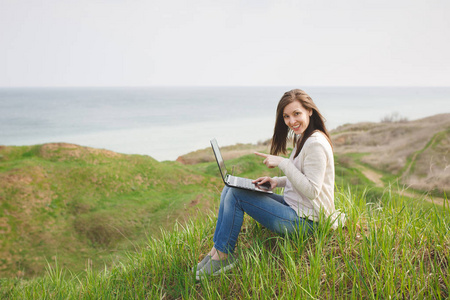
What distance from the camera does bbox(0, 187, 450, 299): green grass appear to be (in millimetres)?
2283

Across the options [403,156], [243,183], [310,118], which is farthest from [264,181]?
[403,156]

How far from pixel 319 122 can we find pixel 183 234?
186 centimetres

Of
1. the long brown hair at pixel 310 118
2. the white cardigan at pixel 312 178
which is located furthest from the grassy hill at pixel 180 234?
the long brown hair at pixel 310 118

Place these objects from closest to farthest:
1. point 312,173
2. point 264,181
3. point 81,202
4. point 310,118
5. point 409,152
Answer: point 312,173 < point 310,118 < point 264,181 < point 81,202 < point 409,152

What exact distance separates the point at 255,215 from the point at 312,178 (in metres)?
0.55

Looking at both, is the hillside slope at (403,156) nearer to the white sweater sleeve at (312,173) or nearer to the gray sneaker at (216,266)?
the white sweater sleeve at (312,173)

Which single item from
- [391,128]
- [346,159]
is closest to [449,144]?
[346,159]

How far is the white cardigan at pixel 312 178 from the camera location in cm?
248

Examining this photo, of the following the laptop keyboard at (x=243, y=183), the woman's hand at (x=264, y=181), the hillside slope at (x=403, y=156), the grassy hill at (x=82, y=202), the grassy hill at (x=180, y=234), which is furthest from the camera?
the hillside slope at (x=403, y=156)

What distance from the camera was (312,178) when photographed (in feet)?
8.15

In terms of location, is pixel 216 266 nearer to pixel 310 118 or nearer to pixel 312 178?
pixel 312 178

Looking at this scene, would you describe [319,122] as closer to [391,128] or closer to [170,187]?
[170,187]

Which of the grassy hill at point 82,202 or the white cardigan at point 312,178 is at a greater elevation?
the white cardigan at point 312,178

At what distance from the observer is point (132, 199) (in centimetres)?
790
